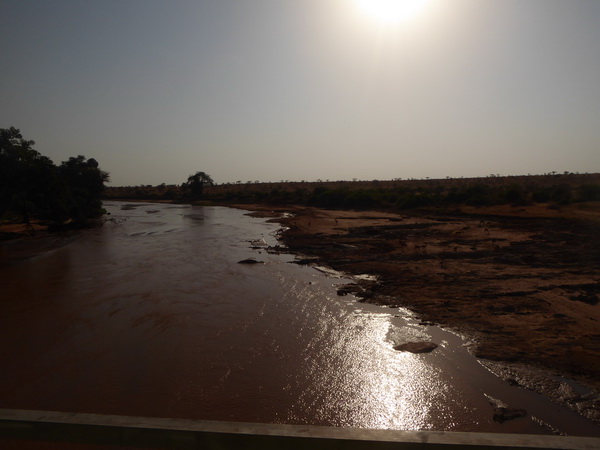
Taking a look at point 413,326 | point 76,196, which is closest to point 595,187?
point 413,326

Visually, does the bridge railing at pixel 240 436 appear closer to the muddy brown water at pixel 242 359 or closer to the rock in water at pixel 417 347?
the muddy brown water at pixel 242 359

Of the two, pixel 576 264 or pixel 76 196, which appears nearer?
pixel 576 264

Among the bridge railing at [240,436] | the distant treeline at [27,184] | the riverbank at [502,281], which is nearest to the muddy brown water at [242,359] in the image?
the riverbank at [502,281]

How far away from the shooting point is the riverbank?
20.6 feet

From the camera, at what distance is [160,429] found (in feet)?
5.68

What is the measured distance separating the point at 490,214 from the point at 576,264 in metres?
15.4

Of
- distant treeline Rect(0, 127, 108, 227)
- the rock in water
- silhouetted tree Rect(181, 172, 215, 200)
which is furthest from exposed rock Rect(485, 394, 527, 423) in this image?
silhouetted tree Rect(181, 172, 215, 200)

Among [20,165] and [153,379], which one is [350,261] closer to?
[153,379]

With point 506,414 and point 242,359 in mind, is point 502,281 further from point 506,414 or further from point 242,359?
point 242,359

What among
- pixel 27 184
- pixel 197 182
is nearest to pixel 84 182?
pixel 27 184

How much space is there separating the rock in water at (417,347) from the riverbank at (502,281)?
0.69 meters

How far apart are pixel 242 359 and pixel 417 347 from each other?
298 cm

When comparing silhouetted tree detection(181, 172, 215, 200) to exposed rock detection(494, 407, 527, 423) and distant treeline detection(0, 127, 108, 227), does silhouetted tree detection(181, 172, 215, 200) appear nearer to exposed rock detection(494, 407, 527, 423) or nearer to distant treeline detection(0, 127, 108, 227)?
distant treeline detection(0, 127, 108, 227)

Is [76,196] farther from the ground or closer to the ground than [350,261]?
farther from the ground
